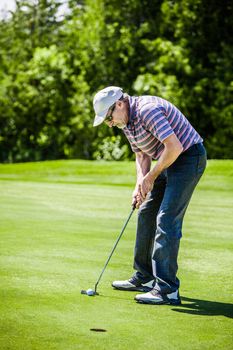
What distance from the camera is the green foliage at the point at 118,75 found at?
28750mm

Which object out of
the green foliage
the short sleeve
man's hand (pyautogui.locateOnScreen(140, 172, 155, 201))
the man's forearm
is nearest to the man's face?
the short sleeve

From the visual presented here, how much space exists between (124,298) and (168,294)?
11.6 inches

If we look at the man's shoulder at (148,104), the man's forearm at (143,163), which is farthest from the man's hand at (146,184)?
the man's shoulder at (148,104)

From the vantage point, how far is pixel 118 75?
30.5m

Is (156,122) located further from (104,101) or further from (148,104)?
(104,101)

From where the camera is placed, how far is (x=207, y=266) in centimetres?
636

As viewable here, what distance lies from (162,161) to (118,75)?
1013 inches

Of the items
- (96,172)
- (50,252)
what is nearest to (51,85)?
(96,172)

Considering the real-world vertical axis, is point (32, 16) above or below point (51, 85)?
above

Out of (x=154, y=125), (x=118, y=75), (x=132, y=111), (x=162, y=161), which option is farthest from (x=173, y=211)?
(x=118, y=75)

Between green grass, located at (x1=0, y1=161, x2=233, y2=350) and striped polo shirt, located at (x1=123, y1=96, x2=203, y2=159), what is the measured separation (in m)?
1.04

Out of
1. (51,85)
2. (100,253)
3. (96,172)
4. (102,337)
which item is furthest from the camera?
(51,85)

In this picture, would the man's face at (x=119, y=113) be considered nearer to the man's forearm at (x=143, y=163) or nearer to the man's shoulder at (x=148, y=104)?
the man's shoulder at (x=148, y=104)

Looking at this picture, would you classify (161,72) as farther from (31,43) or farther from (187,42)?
(31,43)
